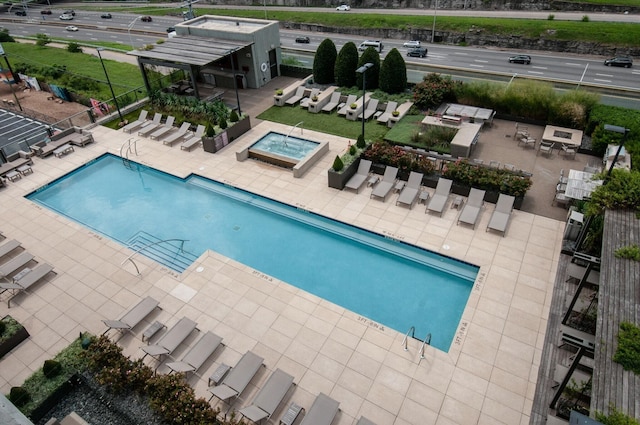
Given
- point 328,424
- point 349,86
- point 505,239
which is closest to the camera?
point 328,424

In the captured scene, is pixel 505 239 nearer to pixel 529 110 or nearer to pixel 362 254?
pixel 362 254

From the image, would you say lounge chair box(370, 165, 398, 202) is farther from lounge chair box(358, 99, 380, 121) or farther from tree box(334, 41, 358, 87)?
tree box(334, 41, 358, 87)

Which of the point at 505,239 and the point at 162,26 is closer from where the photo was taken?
the point at 505,239

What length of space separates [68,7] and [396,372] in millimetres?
102731

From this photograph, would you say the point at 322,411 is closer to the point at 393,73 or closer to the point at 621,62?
the point at 393,73

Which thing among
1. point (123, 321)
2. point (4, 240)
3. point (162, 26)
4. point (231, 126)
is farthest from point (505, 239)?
point (162, 26)

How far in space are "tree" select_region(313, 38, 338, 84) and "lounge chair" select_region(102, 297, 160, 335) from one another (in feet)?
71.1

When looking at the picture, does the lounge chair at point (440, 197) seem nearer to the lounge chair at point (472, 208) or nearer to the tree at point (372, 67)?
the lounge chair at point (472, 208)

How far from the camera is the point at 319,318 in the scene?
43.6ft

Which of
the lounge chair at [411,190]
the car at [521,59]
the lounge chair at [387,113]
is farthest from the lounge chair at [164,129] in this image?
the car at [521,59]

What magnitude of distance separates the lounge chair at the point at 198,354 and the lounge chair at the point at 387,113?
1686cm

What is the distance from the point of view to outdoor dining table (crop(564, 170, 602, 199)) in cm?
1625

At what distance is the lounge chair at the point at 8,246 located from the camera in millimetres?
16016

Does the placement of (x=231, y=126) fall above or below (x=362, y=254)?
above
